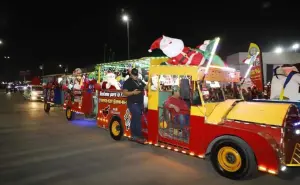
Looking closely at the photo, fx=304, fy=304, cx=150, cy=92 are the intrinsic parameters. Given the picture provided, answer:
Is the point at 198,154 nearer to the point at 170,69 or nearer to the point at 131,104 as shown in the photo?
the point at 170,69

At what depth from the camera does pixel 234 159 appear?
5621 mm

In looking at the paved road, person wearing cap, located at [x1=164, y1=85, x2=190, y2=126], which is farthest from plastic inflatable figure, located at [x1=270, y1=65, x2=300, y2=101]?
person wearing cap, located at [x1=164, y1=85, x2=190, y2=126]

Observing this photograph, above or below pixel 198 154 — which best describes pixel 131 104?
above

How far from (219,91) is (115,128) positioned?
3702 mm

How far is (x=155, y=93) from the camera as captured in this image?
24.7ft

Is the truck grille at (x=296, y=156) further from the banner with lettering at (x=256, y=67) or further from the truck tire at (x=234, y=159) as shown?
the banner with lettering at (x=256, y=67)

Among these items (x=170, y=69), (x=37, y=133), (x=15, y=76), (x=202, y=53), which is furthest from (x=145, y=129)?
(x=15, y=76)

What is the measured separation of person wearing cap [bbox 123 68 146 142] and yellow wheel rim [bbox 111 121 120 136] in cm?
94

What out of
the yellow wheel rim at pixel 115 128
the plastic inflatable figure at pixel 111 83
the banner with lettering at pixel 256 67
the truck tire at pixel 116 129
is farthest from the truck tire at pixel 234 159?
the plastic inflatable figure at pixel 111 83

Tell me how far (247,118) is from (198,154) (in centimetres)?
128

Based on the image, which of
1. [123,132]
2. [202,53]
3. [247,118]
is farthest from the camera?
[123,132]

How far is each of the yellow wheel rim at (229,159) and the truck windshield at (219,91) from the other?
123 cm

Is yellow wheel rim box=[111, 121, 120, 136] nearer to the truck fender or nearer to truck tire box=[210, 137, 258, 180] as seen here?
the truck fender

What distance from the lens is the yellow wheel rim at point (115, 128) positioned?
923cm
